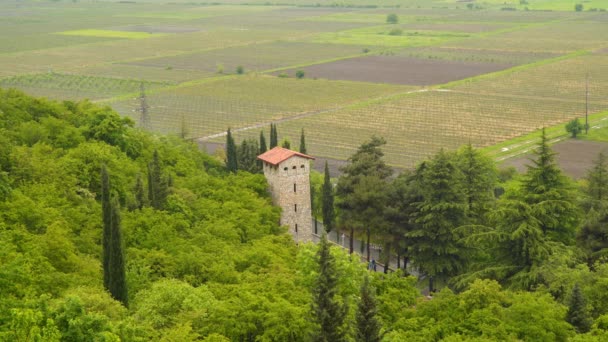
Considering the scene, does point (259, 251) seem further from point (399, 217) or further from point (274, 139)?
point (274, 139)

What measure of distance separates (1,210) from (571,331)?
28.4 metres

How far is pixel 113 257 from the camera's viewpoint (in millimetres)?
41875

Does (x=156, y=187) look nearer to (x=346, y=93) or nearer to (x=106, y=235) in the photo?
(x=106, y=235)

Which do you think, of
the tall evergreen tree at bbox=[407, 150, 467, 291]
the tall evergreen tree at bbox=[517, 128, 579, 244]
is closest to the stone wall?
the tall evergreen tree at bbox=[407, 150, 467, 291]

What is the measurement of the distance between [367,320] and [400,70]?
495 ft

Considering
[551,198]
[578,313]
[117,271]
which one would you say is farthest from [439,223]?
[117,271]

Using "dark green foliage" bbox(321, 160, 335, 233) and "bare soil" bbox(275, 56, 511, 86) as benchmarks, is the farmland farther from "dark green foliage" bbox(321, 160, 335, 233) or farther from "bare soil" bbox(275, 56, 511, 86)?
"dark green foliage" bbox(321, 160, 335, 233)

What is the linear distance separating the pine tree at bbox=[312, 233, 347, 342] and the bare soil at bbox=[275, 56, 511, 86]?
129m

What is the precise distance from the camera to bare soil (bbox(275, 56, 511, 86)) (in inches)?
6752

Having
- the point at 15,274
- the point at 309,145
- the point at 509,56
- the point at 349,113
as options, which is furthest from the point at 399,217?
the point at 509,56

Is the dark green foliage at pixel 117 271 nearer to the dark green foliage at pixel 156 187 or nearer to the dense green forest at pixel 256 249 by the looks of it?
the dense green forest at pixel 256 249

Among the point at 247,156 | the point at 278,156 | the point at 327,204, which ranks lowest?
the point at 327,204

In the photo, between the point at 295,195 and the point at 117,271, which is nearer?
the point at 117,271

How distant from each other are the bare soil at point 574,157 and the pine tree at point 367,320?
6506cm
